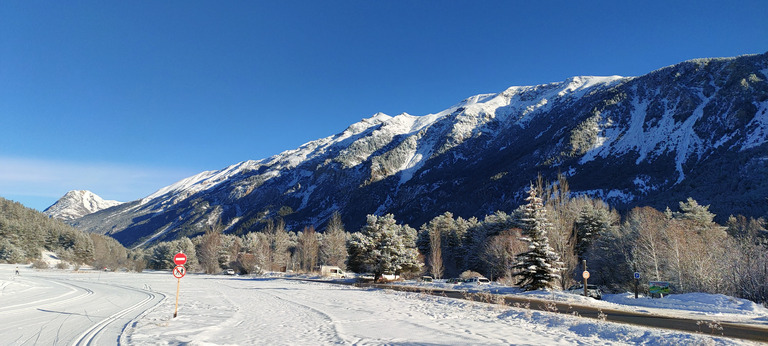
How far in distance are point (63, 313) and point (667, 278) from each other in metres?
45.6

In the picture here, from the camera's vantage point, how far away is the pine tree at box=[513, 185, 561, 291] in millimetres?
30672

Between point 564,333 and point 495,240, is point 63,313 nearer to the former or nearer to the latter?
point 564,333

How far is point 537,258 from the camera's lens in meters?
30.9

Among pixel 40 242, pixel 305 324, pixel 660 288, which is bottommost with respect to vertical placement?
pixel 660 288

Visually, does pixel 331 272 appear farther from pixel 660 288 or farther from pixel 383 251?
pixel 660 288

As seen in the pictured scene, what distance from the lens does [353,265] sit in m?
53.9

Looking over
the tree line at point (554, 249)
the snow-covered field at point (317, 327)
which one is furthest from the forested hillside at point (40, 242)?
the snow-covered field at point (317, 327)

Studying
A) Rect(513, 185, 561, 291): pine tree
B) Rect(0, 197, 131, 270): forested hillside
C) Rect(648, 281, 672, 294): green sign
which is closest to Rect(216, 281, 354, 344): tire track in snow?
Rect(513, 185, 561, 291): pine tree

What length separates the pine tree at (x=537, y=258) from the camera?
30.7m

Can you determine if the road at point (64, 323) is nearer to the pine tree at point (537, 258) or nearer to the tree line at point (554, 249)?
the pine tree at point (537, 258)

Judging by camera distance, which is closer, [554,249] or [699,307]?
[699,307]

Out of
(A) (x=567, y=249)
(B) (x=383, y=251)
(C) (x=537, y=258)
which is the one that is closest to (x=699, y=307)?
(C) (x=537, y=258)

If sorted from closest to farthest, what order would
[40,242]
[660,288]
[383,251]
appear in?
[660,288], [383,251], [40,242]

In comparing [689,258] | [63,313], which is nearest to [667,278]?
[689,258]
